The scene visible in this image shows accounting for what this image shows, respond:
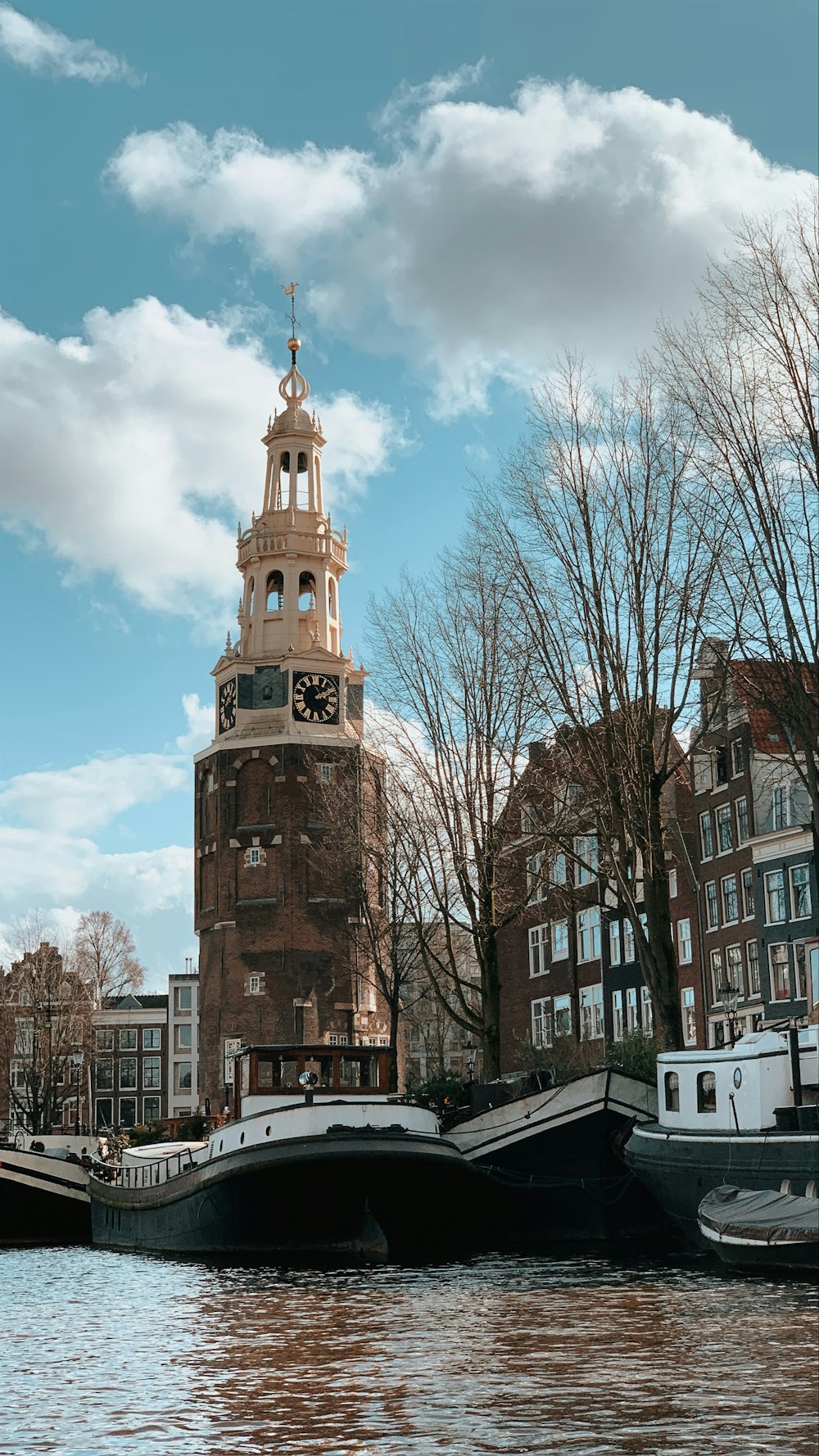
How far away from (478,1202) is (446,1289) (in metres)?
6.97

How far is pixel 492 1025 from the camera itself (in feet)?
127

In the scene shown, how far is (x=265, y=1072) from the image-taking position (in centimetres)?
3170

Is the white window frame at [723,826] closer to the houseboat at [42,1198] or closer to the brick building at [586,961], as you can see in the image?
the brick building at [586,961]

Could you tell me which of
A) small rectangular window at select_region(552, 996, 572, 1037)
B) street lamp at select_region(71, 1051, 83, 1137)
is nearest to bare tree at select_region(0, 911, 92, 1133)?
street lamp at select_region(71, 1051, 83, 1137)

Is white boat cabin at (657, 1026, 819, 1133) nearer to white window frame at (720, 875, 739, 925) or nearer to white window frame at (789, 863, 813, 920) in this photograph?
white window frame at (789, 863, 813, 920)

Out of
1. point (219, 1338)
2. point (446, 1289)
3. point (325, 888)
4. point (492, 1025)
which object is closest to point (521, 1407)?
point (219, 1338)

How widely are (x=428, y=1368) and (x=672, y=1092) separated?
1303 centimetres

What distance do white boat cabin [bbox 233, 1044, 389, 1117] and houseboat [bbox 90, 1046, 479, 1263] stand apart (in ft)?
0.07

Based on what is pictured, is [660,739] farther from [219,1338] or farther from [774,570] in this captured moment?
[219,1338]

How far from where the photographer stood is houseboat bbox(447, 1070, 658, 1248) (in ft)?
96.5

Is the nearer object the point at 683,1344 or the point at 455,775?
the point at 683,1344

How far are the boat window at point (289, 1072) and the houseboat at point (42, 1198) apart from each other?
15.4 metres

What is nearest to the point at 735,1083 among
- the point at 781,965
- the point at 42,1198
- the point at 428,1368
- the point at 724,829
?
the point at 428,1368

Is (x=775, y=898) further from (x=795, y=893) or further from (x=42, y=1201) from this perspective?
(x=42, y=1201)
